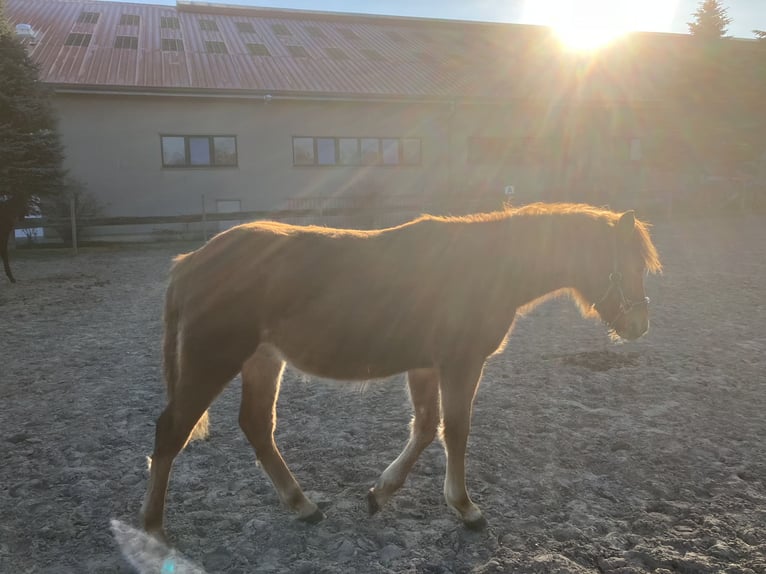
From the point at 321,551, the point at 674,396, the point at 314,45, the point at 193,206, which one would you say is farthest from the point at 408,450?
the point at 314,45

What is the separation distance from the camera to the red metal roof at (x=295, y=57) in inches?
807

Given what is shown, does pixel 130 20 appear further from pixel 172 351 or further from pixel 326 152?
pixel 172 351

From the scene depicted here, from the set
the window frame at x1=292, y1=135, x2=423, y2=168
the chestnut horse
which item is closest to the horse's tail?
the chestnut horse

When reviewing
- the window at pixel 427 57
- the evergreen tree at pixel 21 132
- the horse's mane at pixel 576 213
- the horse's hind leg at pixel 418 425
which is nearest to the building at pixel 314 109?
the window at pixel 427 57

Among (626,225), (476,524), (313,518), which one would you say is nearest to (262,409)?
(313,518)

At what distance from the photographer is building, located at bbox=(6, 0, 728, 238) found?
65.0 feet

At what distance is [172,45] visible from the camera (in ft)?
75.1

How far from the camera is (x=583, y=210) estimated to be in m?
3.37

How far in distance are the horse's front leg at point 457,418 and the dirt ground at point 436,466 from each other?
13 cm

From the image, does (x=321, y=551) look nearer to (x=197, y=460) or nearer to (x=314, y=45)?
(x=197, y=460)

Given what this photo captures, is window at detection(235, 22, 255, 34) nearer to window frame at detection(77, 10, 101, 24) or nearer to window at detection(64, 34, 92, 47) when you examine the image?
window frame at detection(77, 10, 101, 24)

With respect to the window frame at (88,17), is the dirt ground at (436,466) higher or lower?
lower

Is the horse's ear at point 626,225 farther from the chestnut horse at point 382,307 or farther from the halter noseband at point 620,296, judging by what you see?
the halter noseband at point 620,296

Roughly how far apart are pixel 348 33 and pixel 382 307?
28.6 meters
